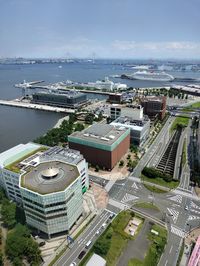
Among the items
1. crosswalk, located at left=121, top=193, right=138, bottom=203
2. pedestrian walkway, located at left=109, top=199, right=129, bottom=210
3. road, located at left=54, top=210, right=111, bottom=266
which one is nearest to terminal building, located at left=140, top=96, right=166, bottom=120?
crosswalk, located at left=121, top=193, right=138, bottom=203

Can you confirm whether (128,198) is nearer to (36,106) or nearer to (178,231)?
(178,231)

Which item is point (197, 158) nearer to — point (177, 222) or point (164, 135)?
point (164, 135)

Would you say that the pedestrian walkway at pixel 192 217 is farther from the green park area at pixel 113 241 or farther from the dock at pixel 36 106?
the dock at pixel 36 106

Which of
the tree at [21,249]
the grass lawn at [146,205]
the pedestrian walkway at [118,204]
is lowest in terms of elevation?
the grass lawn at [146,205]

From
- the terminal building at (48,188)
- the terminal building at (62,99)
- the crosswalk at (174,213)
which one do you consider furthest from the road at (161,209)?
the terminal building at (62,99)

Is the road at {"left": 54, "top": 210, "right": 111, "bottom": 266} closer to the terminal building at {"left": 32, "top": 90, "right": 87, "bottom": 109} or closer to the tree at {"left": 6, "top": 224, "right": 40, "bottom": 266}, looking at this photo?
the tree at {"left": 6, "top": 224, "right": 40, "bottom": 266}

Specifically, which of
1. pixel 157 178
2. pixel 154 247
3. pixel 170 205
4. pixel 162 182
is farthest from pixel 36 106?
pixel 154 247
